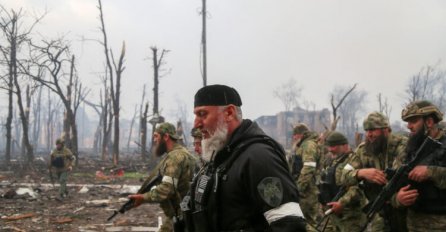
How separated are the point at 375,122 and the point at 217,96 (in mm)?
2809

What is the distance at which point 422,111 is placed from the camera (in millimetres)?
3877

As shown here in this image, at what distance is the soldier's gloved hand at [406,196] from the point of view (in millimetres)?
3759

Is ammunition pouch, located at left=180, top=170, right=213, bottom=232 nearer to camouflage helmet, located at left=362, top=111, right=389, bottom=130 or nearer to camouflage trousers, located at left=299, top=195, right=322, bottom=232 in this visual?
camouflage helmet, located at left=362, top=111, right=389, bottom=130

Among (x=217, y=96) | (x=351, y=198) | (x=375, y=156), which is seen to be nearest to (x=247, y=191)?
(x=217, y=96)

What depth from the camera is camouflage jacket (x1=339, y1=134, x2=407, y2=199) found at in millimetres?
4531

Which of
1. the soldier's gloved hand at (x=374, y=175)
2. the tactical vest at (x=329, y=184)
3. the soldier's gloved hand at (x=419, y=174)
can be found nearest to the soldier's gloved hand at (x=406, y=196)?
the soldier's gloved hand at (x=419, y=174)

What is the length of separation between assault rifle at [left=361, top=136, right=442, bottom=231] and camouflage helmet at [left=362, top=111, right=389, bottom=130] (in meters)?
0.87

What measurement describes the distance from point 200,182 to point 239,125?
0.40m

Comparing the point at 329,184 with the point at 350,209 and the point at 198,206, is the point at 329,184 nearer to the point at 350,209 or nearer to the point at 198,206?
the point at 350,209

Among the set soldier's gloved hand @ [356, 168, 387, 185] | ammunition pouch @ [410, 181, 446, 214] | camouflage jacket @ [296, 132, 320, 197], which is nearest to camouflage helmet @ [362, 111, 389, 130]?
soldier's gloved hand @ [356, 168, 387, 185]

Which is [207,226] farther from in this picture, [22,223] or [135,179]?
[135,179]

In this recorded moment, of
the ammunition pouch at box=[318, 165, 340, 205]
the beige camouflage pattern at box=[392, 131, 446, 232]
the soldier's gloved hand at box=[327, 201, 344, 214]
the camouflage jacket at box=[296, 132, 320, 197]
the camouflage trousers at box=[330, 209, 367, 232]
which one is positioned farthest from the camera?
the camouflage jacket at box=[296, 132, 320, 197]

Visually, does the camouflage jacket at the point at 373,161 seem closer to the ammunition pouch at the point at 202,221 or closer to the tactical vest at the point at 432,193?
the tactical vest at the point at 432,193

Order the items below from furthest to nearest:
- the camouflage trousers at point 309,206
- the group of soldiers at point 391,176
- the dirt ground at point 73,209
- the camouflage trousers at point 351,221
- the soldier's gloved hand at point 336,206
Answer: the dirt ground at point 73,209, the camouflage trousers at point 309,206, the camouflage trousers at point 351,221, the soldier's gloved hand at point 336,206, the group of soldiers at point 391,176
